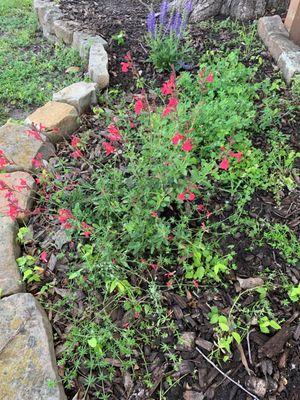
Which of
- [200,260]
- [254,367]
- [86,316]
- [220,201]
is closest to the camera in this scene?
[254,367]

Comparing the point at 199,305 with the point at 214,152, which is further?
the point at 214,152

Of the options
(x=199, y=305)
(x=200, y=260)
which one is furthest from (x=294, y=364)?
(x=200, y=260)

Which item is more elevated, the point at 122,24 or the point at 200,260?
the point at 122,24

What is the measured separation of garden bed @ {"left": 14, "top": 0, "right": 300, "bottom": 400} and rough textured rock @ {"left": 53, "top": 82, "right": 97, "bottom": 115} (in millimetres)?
505

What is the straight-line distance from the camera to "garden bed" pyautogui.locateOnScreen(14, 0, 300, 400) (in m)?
2.03

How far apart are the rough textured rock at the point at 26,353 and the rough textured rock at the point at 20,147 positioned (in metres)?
1.13

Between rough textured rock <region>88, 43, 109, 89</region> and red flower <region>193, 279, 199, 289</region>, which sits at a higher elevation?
rough textured rock <region>88, 43, 109, 89</region>

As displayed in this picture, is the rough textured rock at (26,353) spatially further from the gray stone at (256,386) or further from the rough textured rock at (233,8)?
the rough textured rock at (233,8)

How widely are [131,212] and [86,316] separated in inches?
25.9

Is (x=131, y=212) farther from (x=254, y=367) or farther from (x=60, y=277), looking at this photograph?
(x=254, y=367)

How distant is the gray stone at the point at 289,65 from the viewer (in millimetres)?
3402

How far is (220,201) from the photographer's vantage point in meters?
2.67

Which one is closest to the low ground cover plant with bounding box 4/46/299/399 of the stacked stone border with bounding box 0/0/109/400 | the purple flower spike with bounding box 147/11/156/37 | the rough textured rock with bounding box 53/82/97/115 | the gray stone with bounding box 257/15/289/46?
the stacked stone border with bounding box 0/0/109/400

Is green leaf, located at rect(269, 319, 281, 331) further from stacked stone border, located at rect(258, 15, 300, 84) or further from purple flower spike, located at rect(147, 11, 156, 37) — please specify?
purple flower spike, located at rect(147, 11, 156, 37)
